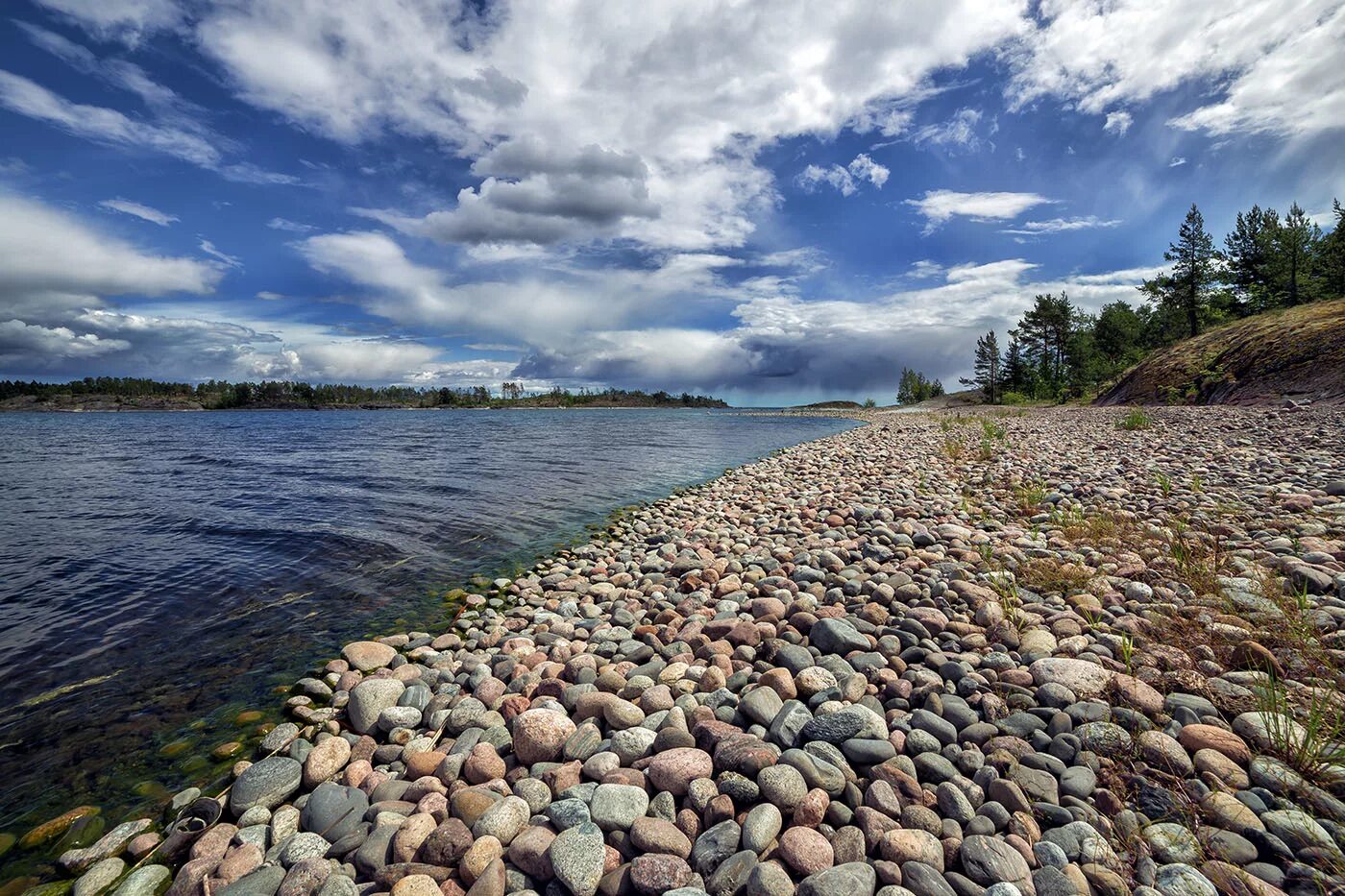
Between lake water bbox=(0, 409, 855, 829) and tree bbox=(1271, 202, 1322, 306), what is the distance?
63.9 m

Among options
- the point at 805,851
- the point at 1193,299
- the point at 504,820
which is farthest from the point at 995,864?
the point at 1193,299

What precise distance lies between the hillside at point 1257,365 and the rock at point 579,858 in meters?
32.4

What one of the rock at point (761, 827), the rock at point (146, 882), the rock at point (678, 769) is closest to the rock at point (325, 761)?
the rock at point (146, 882)

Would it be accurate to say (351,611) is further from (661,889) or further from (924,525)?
(924,525)

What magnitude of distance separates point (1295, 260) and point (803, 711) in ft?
239

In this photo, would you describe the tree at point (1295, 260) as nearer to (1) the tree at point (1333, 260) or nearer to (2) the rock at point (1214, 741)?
(1) the tree at point (1333, 260)

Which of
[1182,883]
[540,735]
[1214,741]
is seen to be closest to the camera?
[1182,883]

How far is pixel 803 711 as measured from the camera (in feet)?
11.3

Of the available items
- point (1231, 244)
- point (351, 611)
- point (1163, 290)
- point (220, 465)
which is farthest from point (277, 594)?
point (1231, 244)

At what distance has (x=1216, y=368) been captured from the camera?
3030 centimetres

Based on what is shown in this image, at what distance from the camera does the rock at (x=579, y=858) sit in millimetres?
2387

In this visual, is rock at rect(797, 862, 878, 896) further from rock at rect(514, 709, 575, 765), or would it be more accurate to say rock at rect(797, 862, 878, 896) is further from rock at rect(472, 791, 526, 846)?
rock at rect(514, 709, 575, 765)

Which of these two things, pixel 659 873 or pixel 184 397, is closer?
pixel 659 873

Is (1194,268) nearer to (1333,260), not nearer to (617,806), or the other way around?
(1333,260)
